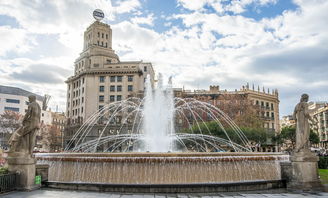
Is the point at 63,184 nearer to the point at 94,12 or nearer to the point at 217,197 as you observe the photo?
the point at 217,197

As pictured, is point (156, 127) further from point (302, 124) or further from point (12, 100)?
point (12, 100)

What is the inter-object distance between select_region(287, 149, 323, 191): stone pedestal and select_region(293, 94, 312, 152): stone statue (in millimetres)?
308

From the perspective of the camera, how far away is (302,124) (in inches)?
541

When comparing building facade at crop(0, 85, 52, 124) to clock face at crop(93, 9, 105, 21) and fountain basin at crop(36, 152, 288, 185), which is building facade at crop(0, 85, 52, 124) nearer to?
clock face at crop(93, 9, 105, 21)

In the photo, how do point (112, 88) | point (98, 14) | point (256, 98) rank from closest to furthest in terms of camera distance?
point (112, 88), point (256, 98), point (98, 14)

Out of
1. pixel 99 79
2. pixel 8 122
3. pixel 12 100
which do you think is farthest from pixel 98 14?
pixel 12 100

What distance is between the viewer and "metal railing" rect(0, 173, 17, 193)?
419 inches

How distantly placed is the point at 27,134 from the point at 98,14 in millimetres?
92024

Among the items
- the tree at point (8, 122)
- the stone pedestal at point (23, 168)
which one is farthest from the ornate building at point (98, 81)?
the stone pedestal at point (23, 168)

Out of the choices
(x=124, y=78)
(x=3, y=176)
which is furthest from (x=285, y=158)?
(x=124, y=78)

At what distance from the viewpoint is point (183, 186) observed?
38.7ft

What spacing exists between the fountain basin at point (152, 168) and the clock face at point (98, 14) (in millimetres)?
90744

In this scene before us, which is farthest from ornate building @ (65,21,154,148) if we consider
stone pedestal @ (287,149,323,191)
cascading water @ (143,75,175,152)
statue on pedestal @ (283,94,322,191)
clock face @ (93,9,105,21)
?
stone pedestal @ (287,149,323,191)

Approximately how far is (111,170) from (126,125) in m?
59.8
